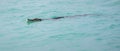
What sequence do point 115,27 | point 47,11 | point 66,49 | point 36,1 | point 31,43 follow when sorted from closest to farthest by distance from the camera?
1. point 66,49
2. point 31,43
3. point 115,27
4. point 47,11
5. point 36,1

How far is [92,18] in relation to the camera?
332 inches

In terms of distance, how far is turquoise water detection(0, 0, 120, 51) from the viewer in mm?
6828

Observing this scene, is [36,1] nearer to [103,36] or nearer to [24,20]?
[24,20]

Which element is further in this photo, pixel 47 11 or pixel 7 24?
pixel 47 11

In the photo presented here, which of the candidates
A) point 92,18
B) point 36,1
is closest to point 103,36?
point 92,18

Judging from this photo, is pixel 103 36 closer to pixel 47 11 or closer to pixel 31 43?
pixel 31 43

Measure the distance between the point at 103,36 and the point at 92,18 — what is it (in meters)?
1.41

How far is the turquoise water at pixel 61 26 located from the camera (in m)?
6.83

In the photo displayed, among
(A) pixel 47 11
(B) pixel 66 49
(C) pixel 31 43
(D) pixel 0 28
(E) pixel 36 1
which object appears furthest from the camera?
(E) pixel 36 1

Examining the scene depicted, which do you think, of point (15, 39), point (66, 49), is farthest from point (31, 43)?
point (66, 49)

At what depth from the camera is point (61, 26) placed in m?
8.01

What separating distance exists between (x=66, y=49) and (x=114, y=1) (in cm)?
377

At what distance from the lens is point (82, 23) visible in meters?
8.06

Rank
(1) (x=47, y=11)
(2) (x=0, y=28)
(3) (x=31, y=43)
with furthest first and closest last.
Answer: (1) (x=47, y=11)
(2) (x=0, y=28)
(3) (x=31, y=43)
